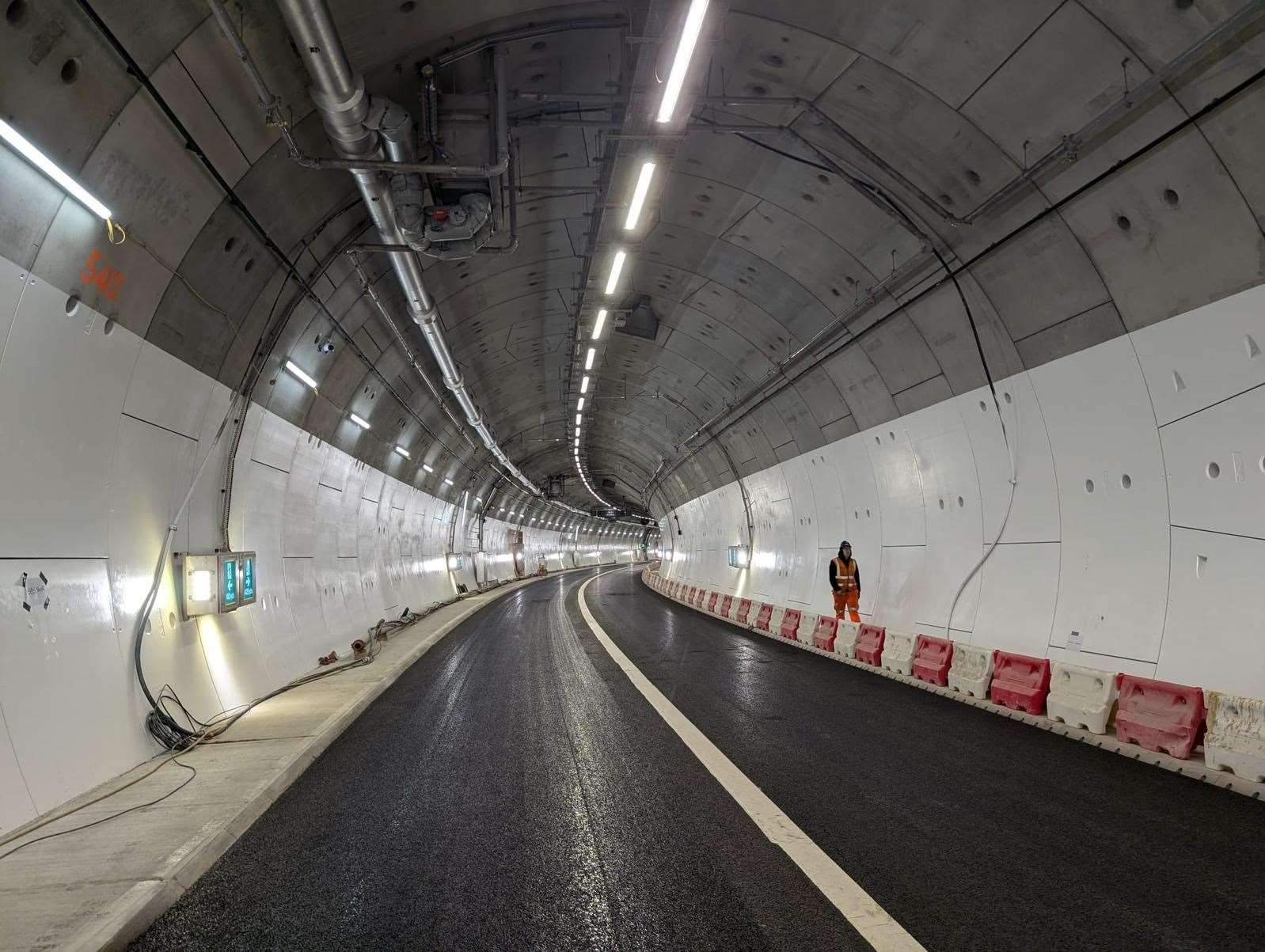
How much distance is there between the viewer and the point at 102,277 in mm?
5953

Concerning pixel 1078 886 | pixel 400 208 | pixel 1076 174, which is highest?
pixel 1076 174

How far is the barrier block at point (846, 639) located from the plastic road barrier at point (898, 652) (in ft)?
3.27

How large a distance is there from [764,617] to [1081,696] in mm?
10935

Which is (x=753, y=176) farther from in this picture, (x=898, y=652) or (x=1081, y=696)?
(x=1081, y=696)

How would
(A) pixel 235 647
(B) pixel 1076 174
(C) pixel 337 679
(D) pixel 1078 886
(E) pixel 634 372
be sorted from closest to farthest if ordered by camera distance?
(D) pixel 1078 886 → (B) pixel 1076 174 → (A) pixel 235 647 → (C) pixel 337 679 → (E) pixel 634 372

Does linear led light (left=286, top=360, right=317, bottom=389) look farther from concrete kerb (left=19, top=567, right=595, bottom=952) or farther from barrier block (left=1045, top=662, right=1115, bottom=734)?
barrier block (left=1045, top=662, right=1115, bottom=734)

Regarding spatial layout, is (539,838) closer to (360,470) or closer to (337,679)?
(337,679)

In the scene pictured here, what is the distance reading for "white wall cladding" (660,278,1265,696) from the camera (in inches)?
271

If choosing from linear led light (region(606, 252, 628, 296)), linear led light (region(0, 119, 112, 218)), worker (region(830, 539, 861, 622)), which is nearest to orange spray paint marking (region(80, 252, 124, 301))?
linear led light (region(0, 119, 112, 218))

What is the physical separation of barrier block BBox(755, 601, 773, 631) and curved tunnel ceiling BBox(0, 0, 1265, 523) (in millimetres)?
5785

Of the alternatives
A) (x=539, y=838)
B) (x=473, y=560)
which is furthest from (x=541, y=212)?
(x=473, y=560)

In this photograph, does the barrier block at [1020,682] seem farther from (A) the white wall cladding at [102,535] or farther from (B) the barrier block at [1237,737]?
(A) the white wall cladding at [102,535]

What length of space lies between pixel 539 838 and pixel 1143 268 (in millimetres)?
7307

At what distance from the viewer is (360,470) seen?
51.9 feet
